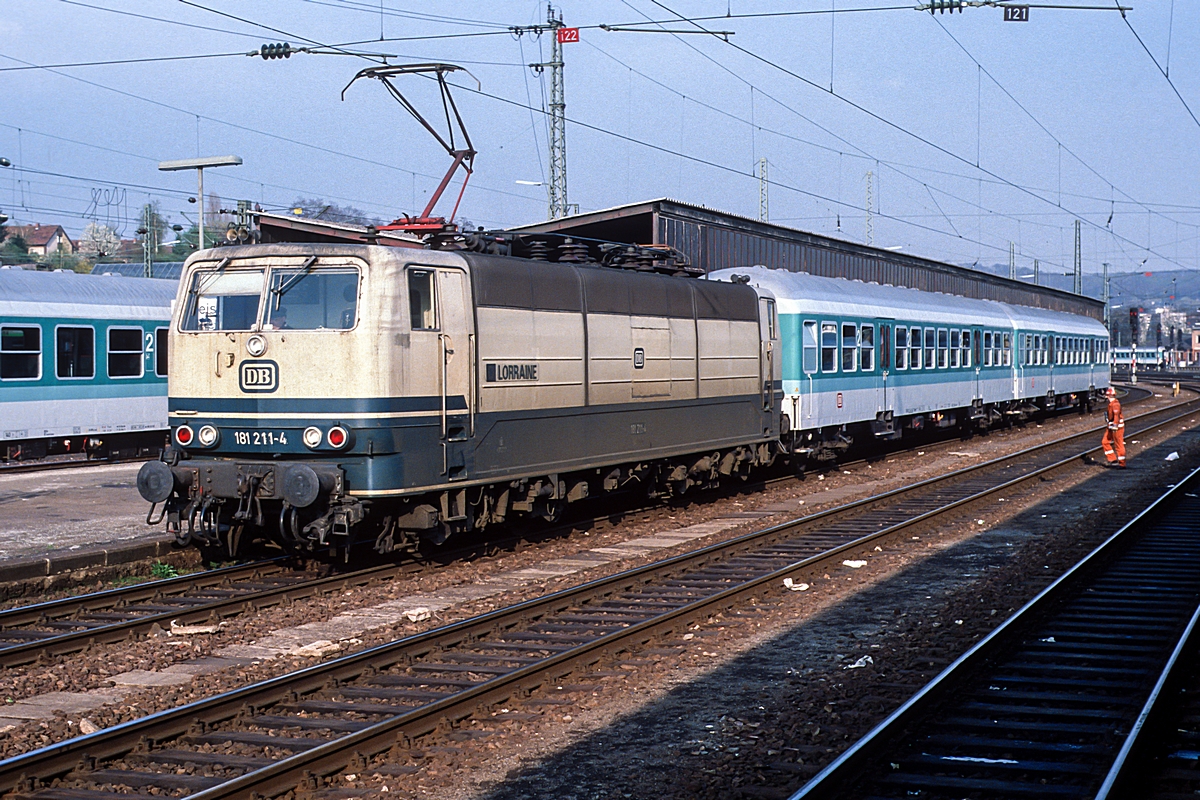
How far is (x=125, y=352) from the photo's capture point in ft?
74.8

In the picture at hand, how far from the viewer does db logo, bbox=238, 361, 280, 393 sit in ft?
38.1

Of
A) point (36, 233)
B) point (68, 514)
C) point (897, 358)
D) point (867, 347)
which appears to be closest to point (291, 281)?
point (68, 514)

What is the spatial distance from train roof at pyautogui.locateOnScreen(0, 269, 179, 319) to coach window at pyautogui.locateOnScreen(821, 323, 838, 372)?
12484 mm

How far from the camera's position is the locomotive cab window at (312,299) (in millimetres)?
11562

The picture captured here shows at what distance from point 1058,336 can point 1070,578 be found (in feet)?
102

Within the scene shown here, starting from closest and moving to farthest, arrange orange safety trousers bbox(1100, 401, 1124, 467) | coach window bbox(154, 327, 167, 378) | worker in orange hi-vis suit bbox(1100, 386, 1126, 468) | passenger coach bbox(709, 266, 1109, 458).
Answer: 1. passenger coach bbox(709, 266, 1109, 458)
2. coach window bbox(154, 327, 167, 378)
3. worker in orange hi-vis suit bbox(1100, 386, 1126, 468)
4. orange safety trousers bbox(1100, 401, 1124, 467)

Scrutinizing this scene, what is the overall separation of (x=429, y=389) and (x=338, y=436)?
1.05 m

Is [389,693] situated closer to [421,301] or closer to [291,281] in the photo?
[421,301]

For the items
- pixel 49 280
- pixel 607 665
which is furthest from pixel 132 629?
pixel 49 280

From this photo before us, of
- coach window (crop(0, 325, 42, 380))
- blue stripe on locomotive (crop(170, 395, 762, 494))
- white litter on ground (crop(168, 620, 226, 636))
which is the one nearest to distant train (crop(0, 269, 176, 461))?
coach window (crop(0, 325, 42, 380))

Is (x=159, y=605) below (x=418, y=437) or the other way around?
below

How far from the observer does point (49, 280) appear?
21688mm

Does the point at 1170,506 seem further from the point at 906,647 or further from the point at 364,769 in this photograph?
the point at 364,769

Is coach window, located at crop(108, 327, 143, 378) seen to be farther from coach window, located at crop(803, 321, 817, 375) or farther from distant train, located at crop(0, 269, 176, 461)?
coach window, located at crop(803, 321, 817, 375)
